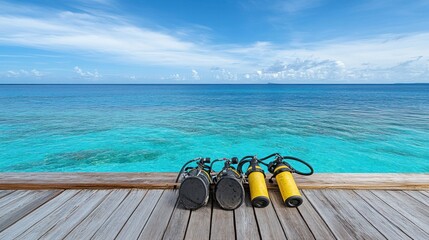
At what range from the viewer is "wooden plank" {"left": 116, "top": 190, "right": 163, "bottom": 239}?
1.67 m

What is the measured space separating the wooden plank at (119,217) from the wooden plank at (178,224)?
0.39 metres

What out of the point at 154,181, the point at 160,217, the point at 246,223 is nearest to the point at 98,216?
the point at 160,217

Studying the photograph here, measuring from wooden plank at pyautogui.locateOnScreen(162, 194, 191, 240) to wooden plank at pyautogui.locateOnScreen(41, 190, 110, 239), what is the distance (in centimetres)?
77

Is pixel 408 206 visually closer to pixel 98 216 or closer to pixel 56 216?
pixel 98 216

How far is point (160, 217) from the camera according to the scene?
188 centimetres

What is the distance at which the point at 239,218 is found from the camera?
185cm

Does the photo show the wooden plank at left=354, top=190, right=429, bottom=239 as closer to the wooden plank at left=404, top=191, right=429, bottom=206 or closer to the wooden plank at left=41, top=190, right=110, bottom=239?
the wooden plank at left=404, top=191, right=429, bottom=206

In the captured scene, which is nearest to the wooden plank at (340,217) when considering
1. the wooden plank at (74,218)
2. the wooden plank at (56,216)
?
the wooden plank at (74,218)

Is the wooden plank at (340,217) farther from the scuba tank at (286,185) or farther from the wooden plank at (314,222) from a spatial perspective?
the scuba tank at (286,185)

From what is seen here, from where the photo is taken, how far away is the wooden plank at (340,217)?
1.68m

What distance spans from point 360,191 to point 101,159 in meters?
7.21

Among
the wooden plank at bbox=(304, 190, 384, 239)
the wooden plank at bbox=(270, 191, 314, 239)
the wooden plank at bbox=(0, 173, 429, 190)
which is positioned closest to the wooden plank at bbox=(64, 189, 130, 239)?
the wooden plank at bbox=(0, 173, 429, 190)

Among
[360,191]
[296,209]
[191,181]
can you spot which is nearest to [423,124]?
[360,191]

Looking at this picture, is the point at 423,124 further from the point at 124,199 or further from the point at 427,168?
the point at 124,199
